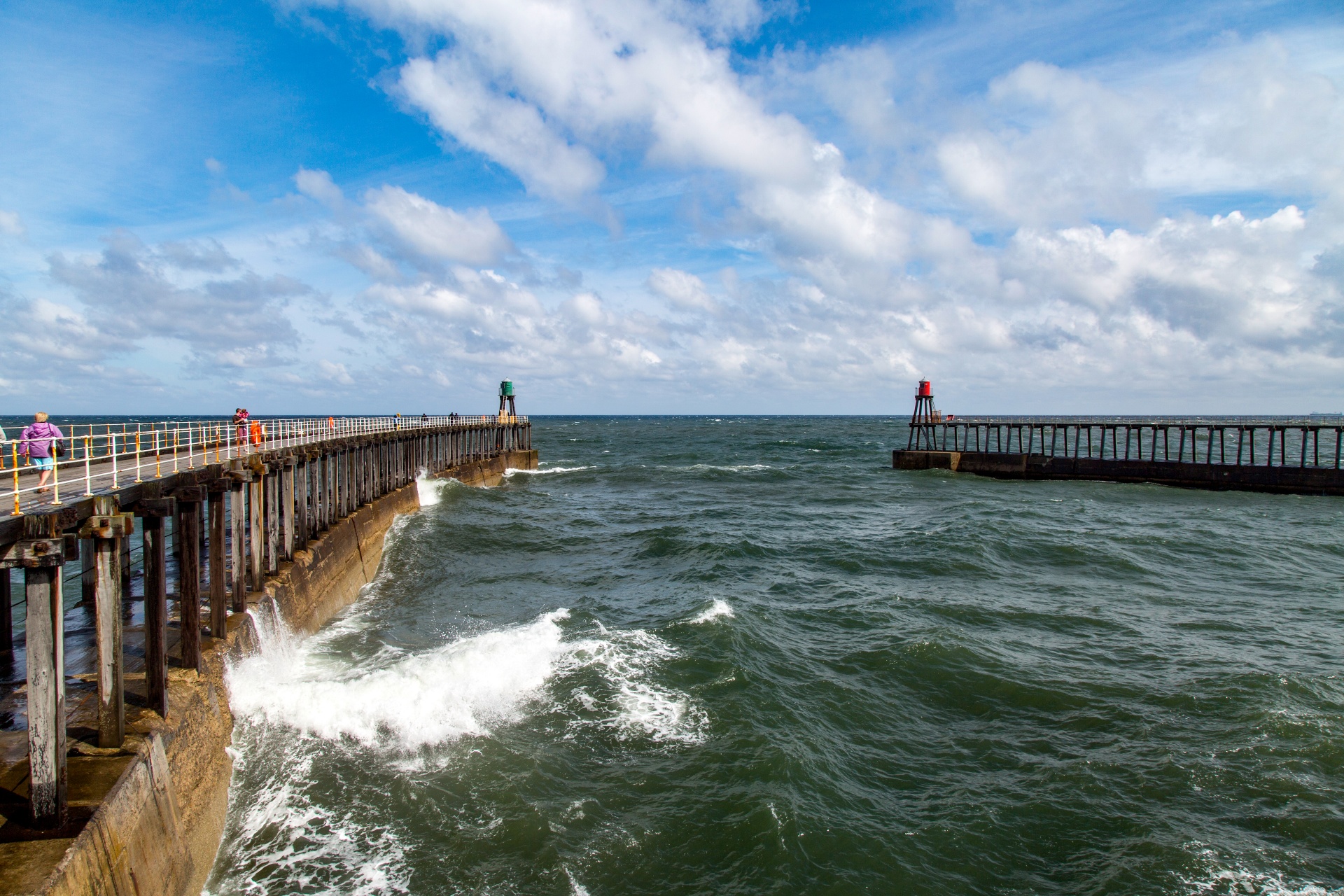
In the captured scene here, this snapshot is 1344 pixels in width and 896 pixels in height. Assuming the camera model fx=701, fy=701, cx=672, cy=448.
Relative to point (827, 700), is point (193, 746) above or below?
above

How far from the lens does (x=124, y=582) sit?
637 inches

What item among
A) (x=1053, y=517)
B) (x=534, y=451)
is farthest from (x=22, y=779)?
(x=534, y=451)

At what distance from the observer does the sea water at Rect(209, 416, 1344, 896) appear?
8.68 m

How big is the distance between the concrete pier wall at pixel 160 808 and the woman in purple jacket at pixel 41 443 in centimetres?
388

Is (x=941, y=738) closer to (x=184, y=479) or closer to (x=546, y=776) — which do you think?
(x=546, y=776)

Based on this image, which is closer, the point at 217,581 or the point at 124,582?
the point at 217,581

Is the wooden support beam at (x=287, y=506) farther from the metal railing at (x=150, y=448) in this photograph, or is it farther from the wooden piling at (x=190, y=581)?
the wooden piling at (x=190, y=581)

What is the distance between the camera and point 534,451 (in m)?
64.6

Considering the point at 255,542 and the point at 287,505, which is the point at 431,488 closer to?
the point at 287,505

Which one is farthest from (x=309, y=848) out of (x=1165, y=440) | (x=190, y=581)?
(x=1165, y=440)

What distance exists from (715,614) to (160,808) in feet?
39.3

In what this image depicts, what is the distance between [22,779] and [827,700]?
11369mm

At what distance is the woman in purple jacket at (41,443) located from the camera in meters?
11.3

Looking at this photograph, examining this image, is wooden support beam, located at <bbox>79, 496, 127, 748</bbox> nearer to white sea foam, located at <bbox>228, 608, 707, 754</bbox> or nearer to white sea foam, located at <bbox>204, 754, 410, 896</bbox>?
white sea foam, located at <bbox>204, 754, 410, 896</bbox>
